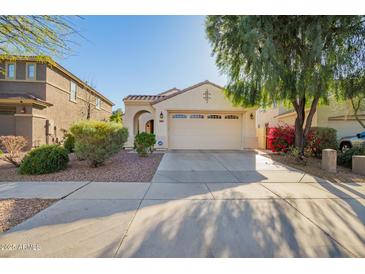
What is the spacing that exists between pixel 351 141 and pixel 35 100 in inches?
836

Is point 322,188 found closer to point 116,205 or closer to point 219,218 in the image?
point 219,218

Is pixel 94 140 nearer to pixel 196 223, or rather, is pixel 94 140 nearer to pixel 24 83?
pixel 196 223

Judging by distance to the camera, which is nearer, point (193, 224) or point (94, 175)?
point (193, 224)

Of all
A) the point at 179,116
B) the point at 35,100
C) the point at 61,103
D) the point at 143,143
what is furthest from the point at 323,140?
Result: the point at 61,103

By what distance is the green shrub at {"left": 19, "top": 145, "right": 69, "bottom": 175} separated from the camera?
5.83m

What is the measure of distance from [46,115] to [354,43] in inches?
737

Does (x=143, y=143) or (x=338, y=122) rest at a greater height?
(x=338, y=122)

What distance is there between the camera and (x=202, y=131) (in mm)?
12469

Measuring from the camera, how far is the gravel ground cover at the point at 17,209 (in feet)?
9.39

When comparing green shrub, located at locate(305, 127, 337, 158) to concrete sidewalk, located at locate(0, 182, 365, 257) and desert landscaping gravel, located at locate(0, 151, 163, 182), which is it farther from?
desert landscaping gravel, located at locate(0, 151, 163, 182)

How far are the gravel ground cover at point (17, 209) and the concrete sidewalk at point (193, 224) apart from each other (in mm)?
221

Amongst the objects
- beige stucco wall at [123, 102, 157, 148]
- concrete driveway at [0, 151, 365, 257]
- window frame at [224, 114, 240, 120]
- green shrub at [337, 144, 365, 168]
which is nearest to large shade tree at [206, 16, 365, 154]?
green shrub at [337, 144, 365, 168]

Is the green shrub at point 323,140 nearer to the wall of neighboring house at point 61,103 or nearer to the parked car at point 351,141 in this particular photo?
the parked car at point 351,141

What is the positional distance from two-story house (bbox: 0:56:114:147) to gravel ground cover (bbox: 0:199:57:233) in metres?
10.3
